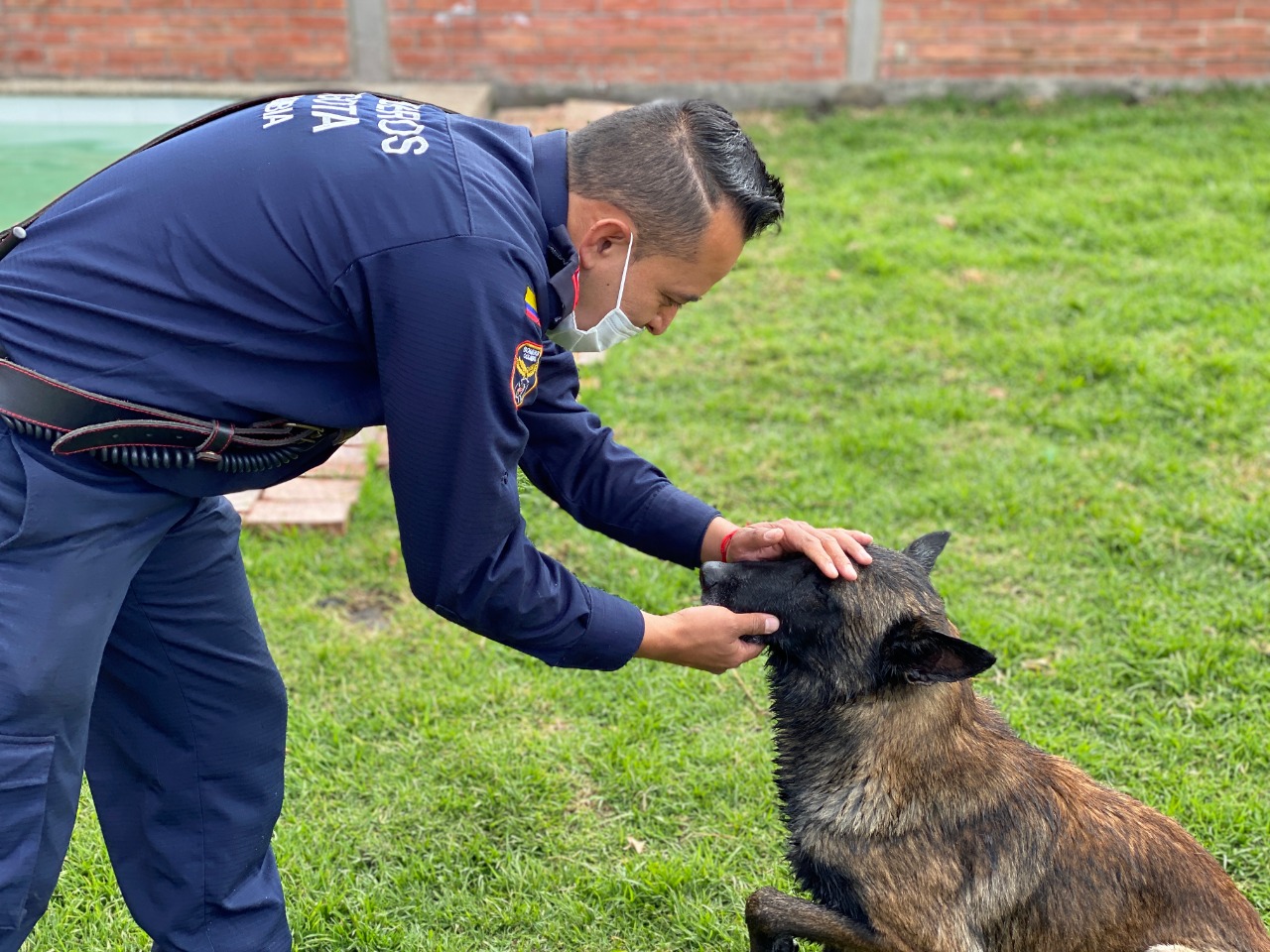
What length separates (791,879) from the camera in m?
3.50

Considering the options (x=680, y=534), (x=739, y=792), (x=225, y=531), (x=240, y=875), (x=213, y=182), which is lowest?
(x=739, y=792)

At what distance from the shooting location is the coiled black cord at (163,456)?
223 cm

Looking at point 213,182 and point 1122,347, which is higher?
point 213,182

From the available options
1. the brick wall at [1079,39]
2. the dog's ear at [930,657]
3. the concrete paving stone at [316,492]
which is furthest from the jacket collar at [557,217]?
the brick wall at [1079,39]

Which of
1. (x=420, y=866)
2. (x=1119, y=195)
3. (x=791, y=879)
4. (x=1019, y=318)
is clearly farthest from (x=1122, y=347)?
(x=420, y=866)

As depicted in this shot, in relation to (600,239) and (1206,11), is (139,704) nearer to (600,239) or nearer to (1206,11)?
(600,239)

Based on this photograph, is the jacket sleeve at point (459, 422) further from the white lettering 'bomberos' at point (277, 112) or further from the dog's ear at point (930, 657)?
the dog's ear at point (930, 657)

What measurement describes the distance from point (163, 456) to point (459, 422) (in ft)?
1.88

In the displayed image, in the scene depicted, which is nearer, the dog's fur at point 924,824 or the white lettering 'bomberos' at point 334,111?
the white lettering 'bomberos' at point 334,111

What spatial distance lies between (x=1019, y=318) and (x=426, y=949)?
4906mm

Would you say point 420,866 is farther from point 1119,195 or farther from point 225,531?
point 1119,195

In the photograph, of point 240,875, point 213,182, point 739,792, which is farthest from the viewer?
point 739,792

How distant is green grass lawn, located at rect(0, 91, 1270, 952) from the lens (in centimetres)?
359

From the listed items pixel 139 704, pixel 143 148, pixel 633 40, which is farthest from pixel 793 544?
pixel 633 40
